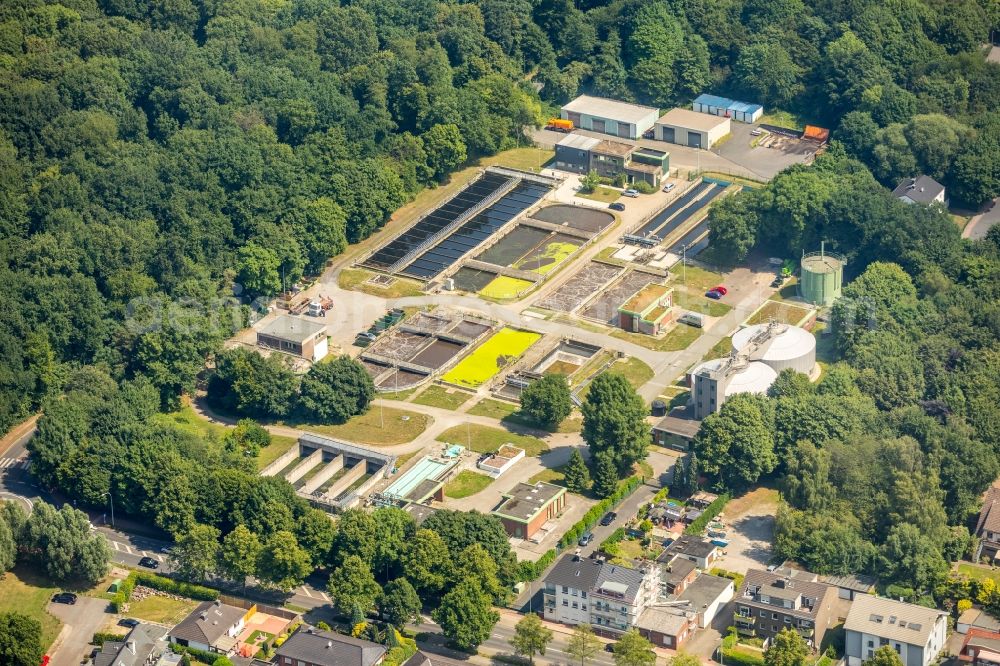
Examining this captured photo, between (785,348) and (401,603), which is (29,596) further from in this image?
(785,348)

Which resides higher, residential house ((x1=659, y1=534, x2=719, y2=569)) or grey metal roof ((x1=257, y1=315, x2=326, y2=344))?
grey metal roof ((x1=257, y1=315, x2=326, y2=344))

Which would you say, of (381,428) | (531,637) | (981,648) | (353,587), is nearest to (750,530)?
(981,648)

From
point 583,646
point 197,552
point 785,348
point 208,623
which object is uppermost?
point 785,348

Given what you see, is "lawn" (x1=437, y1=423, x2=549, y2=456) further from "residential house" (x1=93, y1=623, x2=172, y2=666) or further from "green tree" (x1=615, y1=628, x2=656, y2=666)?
"residential house" (x1=93, y1=623, x2=172, y2=666)

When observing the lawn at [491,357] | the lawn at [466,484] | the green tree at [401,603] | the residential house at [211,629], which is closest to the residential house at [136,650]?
the residential house at [211,629]

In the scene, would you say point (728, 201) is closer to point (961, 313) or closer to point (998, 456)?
point (961, 313)

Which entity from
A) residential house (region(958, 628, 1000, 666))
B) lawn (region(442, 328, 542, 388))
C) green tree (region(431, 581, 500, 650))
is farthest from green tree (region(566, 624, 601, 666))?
lawn (region(442, 328, 542, 388))

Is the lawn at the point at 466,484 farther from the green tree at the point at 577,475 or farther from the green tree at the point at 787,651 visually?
the green tree at the point at 787,651
